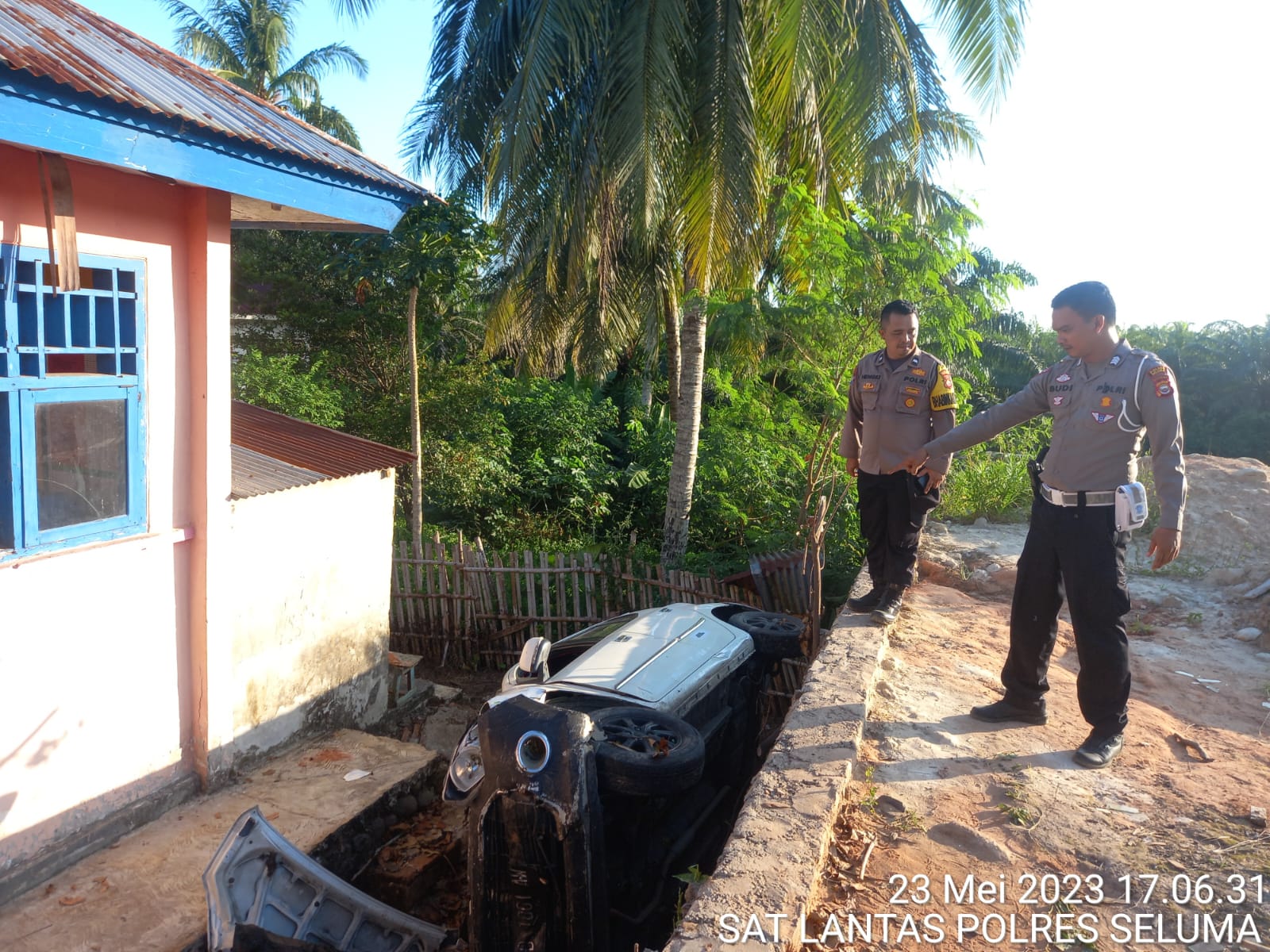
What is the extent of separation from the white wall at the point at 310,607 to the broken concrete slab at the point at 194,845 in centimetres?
32

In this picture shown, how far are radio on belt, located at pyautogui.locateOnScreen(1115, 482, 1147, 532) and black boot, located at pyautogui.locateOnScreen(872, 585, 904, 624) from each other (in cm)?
175

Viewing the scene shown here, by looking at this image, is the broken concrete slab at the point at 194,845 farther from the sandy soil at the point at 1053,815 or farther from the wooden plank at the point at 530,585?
the sandy soil at the point at 1053,815

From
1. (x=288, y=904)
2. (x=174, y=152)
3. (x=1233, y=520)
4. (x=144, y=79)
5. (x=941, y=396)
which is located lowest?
(x=288, y=904)

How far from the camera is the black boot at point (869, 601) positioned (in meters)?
5.16

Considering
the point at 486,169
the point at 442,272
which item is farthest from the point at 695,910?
the point at 486,169

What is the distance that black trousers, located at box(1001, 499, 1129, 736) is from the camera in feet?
11.3

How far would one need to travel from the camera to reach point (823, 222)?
7.38m

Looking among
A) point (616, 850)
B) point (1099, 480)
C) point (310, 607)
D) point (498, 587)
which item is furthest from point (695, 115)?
point (616, 850)

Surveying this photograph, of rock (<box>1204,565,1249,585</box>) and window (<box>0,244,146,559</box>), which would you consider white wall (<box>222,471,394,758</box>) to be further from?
rock (<box>1204,565,1249,585</box>)

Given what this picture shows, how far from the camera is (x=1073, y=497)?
11.7ft

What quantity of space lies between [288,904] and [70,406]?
2.50 metres

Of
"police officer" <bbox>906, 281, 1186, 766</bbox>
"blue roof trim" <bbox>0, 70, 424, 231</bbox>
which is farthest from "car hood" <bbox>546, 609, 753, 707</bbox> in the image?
"blue roof trim" <bbox>0, 70, 424, 231</bbox>

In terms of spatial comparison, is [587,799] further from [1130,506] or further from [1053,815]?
[1130,506]

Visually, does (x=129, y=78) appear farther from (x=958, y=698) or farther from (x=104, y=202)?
(x=958, y=698)
